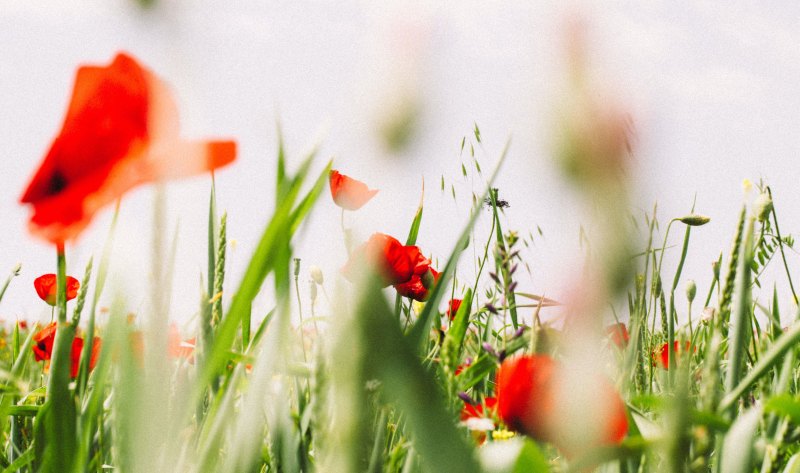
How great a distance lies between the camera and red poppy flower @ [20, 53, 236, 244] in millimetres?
368

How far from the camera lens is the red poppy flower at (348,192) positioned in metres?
1.09

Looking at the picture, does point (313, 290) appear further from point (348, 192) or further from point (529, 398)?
point (529, 398)

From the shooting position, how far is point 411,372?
0.17 meters

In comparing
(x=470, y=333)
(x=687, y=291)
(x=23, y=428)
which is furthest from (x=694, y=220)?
(x=23, y=428)

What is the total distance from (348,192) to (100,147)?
700 millimetres

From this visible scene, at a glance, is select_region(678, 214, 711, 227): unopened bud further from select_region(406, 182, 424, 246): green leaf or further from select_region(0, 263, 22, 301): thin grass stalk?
Answer: select_region(0, 263, 22, 301): thin grass stalk

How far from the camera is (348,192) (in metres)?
1.12

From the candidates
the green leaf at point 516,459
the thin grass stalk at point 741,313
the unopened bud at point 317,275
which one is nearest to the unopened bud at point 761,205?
the thin grass stalk at point 741,313

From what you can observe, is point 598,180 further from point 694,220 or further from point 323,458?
point 694,220

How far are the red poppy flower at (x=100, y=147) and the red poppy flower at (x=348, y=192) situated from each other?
22.9 inches

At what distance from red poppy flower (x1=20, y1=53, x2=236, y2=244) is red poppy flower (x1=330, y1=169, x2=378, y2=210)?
22.9 inches

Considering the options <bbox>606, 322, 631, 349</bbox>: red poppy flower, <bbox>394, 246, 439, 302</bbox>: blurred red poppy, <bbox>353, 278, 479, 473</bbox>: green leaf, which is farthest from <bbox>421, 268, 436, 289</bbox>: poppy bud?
<bbox>353, 278, 479, 473</bbox>: green leaf

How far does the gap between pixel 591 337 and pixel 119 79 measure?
0.37 m

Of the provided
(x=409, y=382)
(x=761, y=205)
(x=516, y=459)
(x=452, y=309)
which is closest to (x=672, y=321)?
(x=761, y=205)
